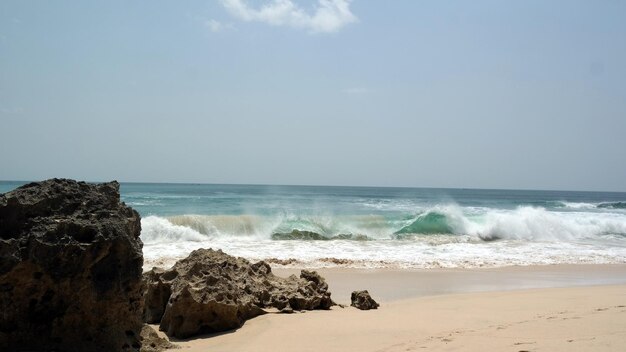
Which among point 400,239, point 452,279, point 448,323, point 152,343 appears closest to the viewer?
point 152,343

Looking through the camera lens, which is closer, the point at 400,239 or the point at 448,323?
the point at 448,323

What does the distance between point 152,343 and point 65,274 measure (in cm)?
112

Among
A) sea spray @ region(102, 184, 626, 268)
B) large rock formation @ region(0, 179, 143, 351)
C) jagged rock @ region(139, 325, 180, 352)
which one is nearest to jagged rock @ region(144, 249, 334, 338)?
jagged rock @ region(139, 325, 180, 352)

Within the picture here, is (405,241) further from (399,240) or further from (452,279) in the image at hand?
(452,279)

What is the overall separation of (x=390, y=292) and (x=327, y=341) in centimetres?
348

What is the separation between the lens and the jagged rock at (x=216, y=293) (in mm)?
5078

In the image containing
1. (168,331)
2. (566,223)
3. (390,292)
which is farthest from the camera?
(566,223)

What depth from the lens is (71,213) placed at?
388 cm

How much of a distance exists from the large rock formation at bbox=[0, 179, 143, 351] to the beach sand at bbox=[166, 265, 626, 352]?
1.01m

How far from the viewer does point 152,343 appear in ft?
14.4

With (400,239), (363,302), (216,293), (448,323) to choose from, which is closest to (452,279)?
(363,302)

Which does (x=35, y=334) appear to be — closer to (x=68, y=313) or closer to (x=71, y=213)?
(x=68, y=313)

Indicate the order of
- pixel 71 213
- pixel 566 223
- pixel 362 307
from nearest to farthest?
pixel 71 213, pixel 362 307, pixel 566 223

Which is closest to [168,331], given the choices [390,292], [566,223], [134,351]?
[134,351]
